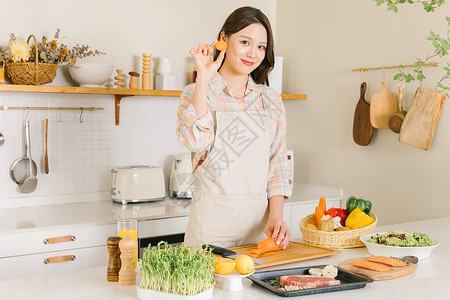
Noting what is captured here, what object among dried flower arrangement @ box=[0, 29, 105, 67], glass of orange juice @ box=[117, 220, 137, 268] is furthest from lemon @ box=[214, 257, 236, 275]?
dried flower arrangement @ box=[0, 29, 105, 67]

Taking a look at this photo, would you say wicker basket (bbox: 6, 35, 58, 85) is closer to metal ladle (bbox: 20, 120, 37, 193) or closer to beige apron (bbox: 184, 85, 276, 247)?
metal ladle (bbox: 20, 120, 37, 193)

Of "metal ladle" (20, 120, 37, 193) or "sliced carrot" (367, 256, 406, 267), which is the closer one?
"sliced carrot" (367, 256, 406, 267)

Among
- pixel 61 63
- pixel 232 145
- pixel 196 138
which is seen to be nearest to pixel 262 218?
pixel 232 145

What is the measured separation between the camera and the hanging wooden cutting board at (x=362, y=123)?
3.24 metres

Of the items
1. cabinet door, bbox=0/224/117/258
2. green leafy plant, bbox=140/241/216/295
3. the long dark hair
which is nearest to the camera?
green leafy plant, bbox=140/241/216/295

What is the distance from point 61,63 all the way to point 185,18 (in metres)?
0.91

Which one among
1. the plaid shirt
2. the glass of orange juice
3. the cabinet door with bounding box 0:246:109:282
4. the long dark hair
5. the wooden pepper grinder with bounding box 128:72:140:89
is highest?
the long dark hair

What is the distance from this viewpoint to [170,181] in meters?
3.43

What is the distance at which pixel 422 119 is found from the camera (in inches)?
114

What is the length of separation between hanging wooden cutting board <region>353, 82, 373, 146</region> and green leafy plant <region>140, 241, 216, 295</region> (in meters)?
2.16

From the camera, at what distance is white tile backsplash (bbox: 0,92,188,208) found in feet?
9.99

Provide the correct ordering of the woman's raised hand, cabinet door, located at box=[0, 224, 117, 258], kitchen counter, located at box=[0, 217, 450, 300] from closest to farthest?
kitchen counter, located at box=[0, 217, 450, 300]
the woman's raised hand
cabinet door, located at box=[0, 224, 117, 258]

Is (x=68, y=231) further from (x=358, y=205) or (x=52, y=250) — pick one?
(x=358, y=205)

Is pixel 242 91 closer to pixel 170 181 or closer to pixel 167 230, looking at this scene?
pixel 167 230
